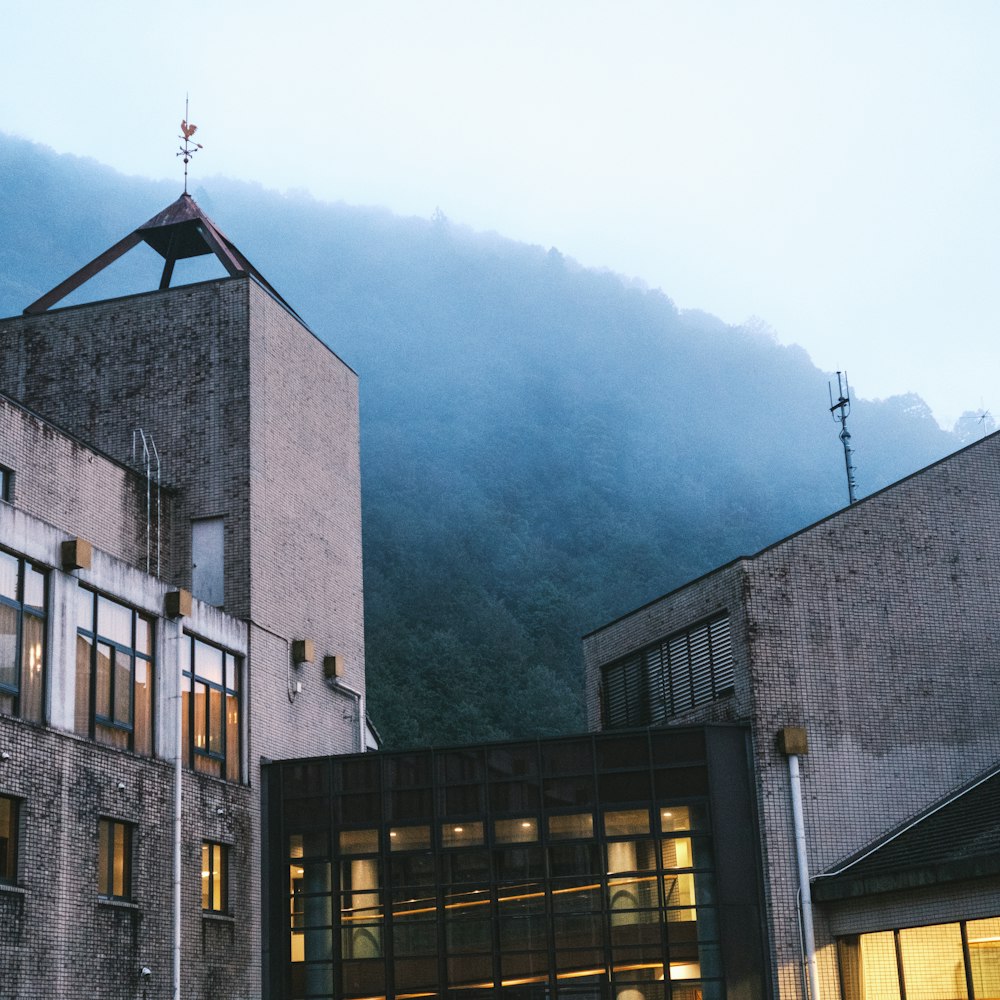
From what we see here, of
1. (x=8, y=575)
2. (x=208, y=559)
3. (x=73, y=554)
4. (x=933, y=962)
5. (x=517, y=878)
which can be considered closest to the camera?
(x=8, y=575)

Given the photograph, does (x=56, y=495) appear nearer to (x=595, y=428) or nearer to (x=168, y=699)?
(x=168, y=699)

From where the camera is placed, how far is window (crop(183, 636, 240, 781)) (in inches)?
938

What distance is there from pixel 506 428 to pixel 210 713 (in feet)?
295

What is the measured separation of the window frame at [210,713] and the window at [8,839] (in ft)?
14.9

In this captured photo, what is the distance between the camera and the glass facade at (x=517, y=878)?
2277 centimetres

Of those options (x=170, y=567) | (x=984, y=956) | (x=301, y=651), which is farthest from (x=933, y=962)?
(x=170, y=567)

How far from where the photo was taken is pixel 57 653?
20.5 meters

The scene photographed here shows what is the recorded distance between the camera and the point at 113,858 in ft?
69.9

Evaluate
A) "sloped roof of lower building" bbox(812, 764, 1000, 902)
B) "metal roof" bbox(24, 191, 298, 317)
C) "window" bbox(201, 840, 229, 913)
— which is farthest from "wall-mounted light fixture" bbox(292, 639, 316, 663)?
"sloped roof of lower building" bbox(812, 764, 1000, 902)

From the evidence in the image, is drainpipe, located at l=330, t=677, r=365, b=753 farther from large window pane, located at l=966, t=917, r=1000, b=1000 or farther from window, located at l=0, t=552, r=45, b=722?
large window pane, located at l=966, t=917, r=1000, b=1000

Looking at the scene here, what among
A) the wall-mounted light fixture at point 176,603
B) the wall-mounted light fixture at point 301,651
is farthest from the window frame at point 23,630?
the wall-mounted light fixture at point 301,651

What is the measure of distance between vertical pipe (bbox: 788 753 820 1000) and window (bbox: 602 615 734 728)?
1.97 meters

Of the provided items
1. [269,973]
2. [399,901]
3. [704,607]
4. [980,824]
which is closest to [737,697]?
[704,607]

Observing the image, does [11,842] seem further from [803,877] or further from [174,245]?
[174,245]
